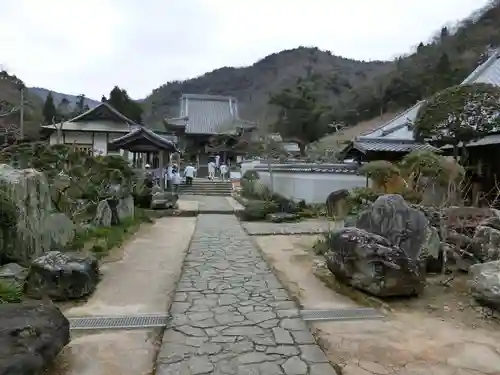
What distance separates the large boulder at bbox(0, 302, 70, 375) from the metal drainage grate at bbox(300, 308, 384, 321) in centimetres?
253

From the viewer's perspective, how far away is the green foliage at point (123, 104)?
47.9m

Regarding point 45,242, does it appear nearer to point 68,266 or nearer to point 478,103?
point 68,266

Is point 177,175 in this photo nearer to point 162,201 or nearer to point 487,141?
point 162,201

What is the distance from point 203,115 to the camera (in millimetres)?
43312

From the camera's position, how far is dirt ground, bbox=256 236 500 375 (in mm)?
3625

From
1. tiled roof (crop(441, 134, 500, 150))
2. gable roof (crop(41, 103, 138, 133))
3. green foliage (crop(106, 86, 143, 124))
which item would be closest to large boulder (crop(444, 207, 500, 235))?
tiled roof (crop(441, 134, 500, 150))

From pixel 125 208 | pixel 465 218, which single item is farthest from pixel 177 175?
pixel 465 218

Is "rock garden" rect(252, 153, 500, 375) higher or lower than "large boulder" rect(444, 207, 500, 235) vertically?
lower

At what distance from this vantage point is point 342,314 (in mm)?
4832

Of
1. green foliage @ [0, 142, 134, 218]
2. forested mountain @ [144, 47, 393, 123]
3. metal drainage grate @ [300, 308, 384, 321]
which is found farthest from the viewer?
forested mountain @ [144, 47, 393, 123]

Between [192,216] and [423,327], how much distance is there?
34.1 ft

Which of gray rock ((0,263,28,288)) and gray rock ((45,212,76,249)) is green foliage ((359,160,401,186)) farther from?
gray rock ((0,263,28,288))

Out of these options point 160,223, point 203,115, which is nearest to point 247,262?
point 160,223

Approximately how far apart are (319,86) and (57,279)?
59682 millimetres
